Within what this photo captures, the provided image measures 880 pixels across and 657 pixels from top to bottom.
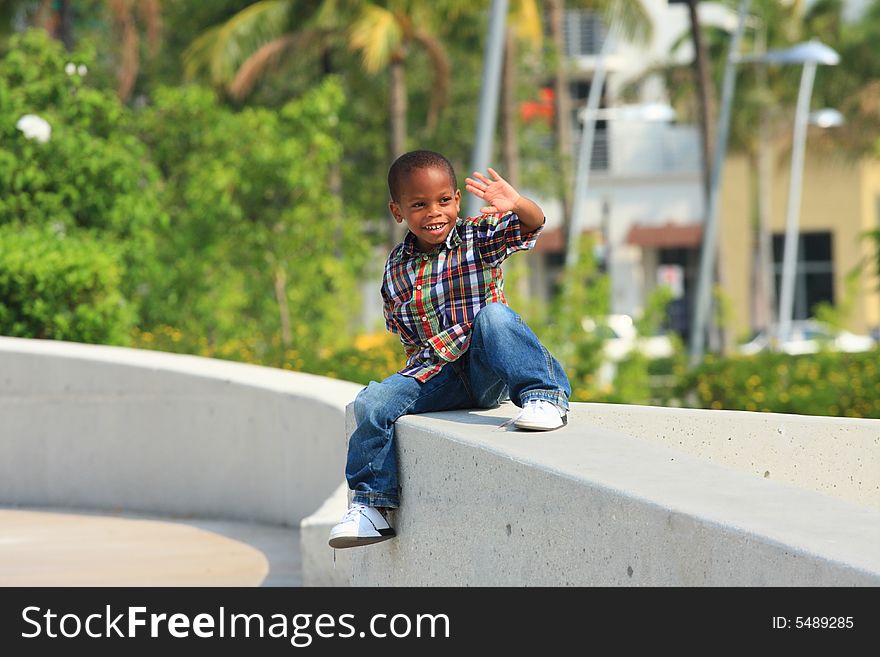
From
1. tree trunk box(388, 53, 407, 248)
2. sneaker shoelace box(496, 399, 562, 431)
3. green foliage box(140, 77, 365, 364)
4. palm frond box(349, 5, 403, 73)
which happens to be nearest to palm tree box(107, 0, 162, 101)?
palm frond box(349, 5, 403, 73)

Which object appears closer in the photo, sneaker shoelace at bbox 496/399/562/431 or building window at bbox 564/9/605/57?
sneaker shoelace at bbox 496/399/562/431

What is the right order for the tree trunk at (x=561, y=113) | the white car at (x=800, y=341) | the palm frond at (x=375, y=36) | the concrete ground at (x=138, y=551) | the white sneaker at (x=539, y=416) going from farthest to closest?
the tree trunk at (x=561, y=113) → the white car at (x=800, y=341) → the palm frond at (x=375, y=36) → the concrete ground at (x=138, y=551) → the white sneaker at (x=539, y=416)

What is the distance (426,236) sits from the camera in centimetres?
456

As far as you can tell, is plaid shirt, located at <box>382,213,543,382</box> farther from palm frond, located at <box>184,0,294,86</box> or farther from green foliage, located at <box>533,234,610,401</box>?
palm frond, located at <box>184,0,294,86</box>

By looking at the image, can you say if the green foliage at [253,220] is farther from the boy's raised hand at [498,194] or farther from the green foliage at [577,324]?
the boy's raised hand at [498,194]

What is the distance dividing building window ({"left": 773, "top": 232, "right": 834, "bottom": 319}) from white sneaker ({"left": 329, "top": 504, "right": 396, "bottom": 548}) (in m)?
44.0

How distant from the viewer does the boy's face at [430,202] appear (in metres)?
4.50

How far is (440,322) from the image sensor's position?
183 inches

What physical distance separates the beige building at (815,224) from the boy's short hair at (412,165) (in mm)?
40941

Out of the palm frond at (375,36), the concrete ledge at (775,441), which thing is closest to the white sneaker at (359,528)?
the concrete ledge at (775,441)

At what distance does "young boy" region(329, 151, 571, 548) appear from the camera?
14.8 ft

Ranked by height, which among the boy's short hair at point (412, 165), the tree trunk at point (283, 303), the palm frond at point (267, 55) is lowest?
the tree trunk at point (283, 303)

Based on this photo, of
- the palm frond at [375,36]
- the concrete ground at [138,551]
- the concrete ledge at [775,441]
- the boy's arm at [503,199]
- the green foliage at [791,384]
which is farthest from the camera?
the palm frond at [375,36]

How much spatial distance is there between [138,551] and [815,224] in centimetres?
4157
